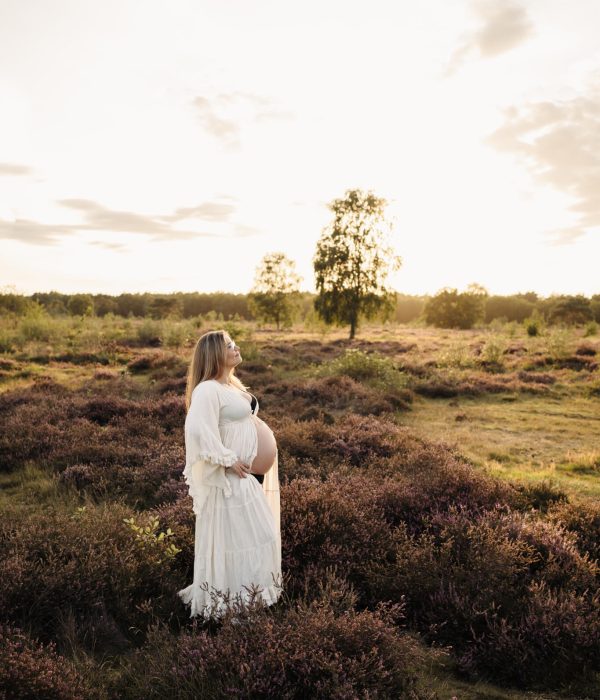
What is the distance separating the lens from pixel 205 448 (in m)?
3.78

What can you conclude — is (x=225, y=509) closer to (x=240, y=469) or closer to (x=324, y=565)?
(x=240, y=469)

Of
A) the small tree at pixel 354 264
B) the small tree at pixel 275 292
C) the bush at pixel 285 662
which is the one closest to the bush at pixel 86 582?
the bush at pixel 285 662

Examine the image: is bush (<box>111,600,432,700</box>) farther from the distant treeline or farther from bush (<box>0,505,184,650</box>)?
the distant treeline

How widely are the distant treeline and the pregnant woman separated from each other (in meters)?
36.9

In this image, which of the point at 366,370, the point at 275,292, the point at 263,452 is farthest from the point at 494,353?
the point at 275,292

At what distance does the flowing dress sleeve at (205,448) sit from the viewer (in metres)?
3.78

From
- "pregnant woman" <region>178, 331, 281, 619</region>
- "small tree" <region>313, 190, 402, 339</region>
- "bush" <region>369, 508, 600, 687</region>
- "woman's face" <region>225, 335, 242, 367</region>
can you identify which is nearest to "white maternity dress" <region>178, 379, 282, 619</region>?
"pregnant woman" <region>178, 331, 281, 619</region>

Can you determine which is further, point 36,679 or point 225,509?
point 225,509

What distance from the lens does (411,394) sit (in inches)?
558

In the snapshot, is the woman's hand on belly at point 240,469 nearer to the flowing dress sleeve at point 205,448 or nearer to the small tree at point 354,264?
the flowing dress sleeve at point 205,448

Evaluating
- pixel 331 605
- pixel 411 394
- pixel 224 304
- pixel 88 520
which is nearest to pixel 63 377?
pixel 411 394

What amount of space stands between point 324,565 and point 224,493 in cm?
137

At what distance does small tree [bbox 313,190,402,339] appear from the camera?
39250 mm

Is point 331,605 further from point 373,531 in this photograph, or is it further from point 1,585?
point 1,585
